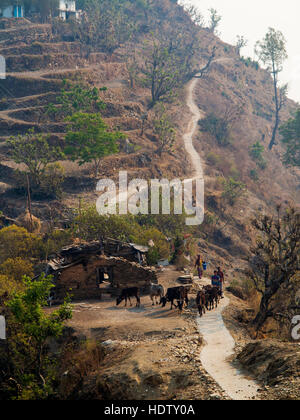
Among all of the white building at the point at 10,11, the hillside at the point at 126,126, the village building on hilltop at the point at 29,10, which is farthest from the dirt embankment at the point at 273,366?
the village building on hilltop at the point at 29,10

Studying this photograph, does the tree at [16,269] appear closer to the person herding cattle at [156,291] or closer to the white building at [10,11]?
the person herding cattle at [156,291]

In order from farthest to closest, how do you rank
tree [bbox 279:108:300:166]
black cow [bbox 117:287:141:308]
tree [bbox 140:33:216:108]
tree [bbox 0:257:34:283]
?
tree [bbox 140:33:216:108], tree [bbox 279:108:300:166], tree [bbox 0:257:34:283], black cow [bbox 117:287:141:308]

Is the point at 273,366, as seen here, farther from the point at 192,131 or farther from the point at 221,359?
the point at 192,131

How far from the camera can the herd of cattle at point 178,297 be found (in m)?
23.0

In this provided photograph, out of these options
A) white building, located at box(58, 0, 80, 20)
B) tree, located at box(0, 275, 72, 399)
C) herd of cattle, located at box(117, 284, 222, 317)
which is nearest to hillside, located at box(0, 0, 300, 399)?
herd of cattle, located at box(117, 284, 222, 317)

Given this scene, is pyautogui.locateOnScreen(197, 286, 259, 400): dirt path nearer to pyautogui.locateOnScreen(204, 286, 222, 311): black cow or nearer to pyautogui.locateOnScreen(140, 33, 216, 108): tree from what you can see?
pyautogui.locateOnScreen(204, 286, 222, 311): black cow

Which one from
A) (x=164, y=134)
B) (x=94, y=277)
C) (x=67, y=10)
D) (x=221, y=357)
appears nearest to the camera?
(x=221, y=357)

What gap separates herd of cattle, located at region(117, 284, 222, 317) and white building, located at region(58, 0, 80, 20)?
80094mm

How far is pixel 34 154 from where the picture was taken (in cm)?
5172

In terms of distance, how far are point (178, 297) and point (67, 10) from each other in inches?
3330

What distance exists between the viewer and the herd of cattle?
75.3ft

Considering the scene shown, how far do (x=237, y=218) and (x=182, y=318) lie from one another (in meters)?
41.8

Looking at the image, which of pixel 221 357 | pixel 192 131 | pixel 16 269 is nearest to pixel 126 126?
pixel 192 131
